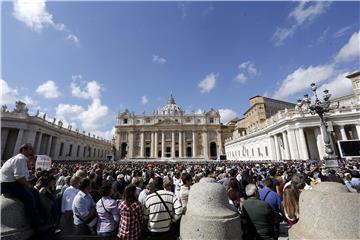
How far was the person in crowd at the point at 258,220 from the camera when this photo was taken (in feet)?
9.49

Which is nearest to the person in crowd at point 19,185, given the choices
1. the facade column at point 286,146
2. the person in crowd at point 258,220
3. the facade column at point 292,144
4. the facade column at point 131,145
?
the person in crowd at point 258,220

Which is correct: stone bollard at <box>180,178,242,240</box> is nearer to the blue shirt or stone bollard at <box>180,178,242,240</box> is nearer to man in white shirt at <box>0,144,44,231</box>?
the blue shirt

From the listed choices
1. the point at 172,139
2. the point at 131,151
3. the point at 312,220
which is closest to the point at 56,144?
the point at 131,151

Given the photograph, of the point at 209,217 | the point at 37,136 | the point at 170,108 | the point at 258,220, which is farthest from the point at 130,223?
the point at 170,108

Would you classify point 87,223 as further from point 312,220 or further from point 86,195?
point 312,220

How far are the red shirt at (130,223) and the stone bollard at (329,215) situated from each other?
2.23 metres

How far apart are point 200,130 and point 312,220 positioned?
2507 inches

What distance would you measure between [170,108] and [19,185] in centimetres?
8922

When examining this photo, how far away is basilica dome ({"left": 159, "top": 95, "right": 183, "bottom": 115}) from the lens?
287 ft

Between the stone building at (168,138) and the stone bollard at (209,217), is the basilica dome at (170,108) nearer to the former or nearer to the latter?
the stone building at (168,138)

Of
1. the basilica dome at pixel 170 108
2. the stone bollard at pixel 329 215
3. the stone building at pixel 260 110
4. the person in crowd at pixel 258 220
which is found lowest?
the person in crowd at pixel 258 220

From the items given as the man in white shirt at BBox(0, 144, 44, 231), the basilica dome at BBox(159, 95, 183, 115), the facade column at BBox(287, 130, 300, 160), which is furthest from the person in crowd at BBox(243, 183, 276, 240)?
the basilica dome at BBox(159, 95, 183, 115)

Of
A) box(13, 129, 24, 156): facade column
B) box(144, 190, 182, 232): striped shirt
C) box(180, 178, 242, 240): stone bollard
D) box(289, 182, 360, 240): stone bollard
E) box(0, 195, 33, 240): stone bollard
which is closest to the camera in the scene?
box(289, 182, 360, 240): stone bollard

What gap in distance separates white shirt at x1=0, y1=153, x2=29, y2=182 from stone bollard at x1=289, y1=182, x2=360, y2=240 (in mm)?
3894
